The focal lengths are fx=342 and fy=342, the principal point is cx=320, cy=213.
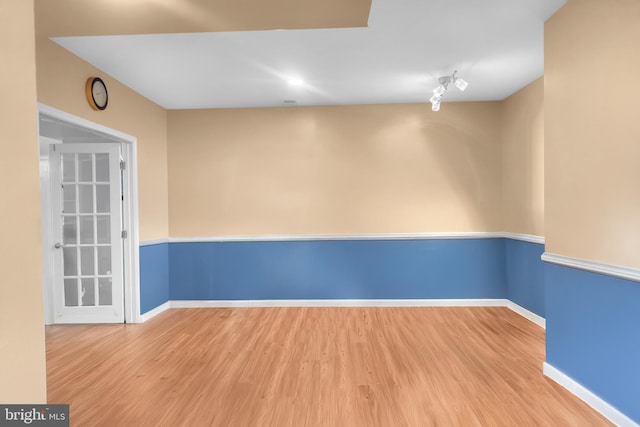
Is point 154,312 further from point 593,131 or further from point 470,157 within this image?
point 593,131

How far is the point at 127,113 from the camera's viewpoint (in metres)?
3.68

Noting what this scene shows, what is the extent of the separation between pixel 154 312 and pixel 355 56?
142 inches

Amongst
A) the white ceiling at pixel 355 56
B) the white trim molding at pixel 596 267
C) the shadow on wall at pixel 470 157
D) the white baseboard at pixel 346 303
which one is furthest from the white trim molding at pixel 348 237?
the white trim molding at pixel 596 267

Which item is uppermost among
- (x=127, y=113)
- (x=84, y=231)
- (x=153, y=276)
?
(x=127, y=113)

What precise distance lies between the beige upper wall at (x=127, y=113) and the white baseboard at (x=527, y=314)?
14.3ft

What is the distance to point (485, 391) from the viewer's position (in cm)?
226

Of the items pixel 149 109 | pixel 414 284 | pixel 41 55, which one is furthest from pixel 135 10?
pixel 414 284

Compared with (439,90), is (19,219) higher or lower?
lower

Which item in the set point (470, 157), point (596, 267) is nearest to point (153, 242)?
point (470, 157)

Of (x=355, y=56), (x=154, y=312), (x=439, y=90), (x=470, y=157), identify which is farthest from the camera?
(x=470, y=157)

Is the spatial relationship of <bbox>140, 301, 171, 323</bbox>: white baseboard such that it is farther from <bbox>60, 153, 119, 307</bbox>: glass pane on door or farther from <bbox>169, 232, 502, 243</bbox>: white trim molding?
<bbox>169, 232, 502, 243</bbox>: white trim molding

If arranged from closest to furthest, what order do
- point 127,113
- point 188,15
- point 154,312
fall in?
point 188,15, point 127,113, point 154,312

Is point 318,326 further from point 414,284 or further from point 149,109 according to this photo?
point 149,109

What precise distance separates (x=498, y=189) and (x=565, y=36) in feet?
7.49
